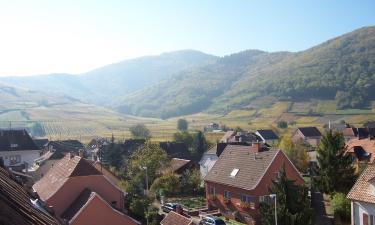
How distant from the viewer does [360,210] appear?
109 feet

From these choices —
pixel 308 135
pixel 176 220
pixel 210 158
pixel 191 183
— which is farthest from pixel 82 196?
pixel 308 135

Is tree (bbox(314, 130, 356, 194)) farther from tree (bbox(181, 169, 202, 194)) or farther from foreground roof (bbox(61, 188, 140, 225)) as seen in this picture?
foreground roof (bbox(61, 188, 140, 225))

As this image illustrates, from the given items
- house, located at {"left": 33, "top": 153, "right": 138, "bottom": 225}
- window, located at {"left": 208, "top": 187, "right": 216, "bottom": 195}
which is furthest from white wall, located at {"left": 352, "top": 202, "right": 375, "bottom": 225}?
window, located at {"left": 208, "top": 187, "right": 216, "bottom": 195}

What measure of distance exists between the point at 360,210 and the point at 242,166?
15964 millimetres

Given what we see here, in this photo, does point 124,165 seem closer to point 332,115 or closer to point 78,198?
point 78,198

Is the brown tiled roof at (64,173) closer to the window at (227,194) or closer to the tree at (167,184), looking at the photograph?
the window at (227,194)

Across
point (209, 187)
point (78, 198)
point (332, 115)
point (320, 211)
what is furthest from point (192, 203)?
point (332, 115)

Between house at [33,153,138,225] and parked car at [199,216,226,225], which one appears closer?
house at [33,153,138,225]

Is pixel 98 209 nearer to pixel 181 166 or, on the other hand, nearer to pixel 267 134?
pixel 181 166

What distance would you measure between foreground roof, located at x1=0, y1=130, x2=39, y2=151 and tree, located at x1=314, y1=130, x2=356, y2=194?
49.2 m

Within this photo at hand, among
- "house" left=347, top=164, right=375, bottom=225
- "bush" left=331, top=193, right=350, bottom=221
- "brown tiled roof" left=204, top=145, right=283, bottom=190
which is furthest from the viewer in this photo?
"brown tiled roof" left=204, top=145, right=283, bottom=190

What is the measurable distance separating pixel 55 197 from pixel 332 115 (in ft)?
572

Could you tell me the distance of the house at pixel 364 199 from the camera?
32.2m

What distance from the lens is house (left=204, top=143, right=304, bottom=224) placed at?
142 feet
